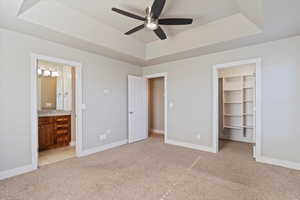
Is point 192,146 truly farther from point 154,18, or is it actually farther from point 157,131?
point 154,18

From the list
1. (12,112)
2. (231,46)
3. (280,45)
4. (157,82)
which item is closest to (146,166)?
(12,112)

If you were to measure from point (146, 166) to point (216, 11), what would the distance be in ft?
10.2

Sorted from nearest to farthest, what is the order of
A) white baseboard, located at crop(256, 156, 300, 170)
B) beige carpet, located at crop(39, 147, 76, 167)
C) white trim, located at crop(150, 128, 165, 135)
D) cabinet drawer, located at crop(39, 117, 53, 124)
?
white baseboard, located at crop(256, 156, 300, 170)
beige carpet, located at crop(39, 147, 76, 167)
cabinet drawer, located at crop(39, 117, 53, 124)
white trim, located at crop(150, 128, 165, 135)

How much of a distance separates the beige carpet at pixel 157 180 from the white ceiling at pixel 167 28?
2.39 m

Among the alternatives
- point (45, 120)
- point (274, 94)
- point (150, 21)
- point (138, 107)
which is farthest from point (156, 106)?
point (150, 21)

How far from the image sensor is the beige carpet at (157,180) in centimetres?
199

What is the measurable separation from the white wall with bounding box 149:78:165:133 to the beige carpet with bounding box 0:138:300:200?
111 inches

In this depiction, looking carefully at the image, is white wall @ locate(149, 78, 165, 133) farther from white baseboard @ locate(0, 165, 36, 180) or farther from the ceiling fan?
white baseboard @ locate(0, 165, 36, 180)

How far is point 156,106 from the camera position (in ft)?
20.8

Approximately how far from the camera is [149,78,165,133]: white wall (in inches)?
242

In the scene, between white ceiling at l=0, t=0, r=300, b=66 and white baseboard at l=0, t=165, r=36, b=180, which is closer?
white ceiling at l=0, t=0, r=300, b=66

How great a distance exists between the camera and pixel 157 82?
20.6ft

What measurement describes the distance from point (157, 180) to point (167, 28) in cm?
301

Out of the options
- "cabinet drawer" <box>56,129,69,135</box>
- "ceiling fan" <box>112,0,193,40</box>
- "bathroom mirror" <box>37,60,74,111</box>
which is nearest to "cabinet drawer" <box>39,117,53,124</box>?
"cabinet drawer" <box>56,129,69,135</box>
